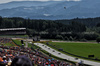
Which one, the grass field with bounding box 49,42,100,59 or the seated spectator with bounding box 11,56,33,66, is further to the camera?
the grass field with bounding box 49,42,100,59

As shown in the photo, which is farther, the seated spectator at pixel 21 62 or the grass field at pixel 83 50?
the grass field at pixel 83 50

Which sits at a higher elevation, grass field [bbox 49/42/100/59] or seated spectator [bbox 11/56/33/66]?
seated spectator [bbox 11/56/33/66]

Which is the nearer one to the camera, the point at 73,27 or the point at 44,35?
the point at 44,35

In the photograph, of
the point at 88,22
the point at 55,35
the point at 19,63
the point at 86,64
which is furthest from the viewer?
the point at 88,22

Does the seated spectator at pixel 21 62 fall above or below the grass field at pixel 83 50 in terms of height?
above

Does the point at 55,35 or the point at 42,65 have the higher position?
the point at 42,65

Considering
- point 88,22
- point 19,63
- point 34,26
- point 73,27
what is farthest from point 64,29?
point 19,63

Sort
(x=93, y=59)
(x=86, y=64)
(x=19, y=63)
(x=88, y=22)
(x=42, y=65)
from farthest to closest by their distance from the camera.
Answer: (x=88, y=22) → (x=93, y=59) → (x=86, y=64) → (x=42, y=65) → (x=19, y=63)

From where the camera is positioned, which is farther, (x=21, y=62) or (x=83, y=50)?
(x=83, y=50)

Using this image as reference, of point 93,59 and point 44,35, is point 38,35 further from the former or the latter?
point 93,59

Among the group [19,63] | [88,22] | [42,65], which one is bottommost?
[88,22]

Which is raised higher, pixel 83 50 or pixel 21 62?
pixel 21 62
